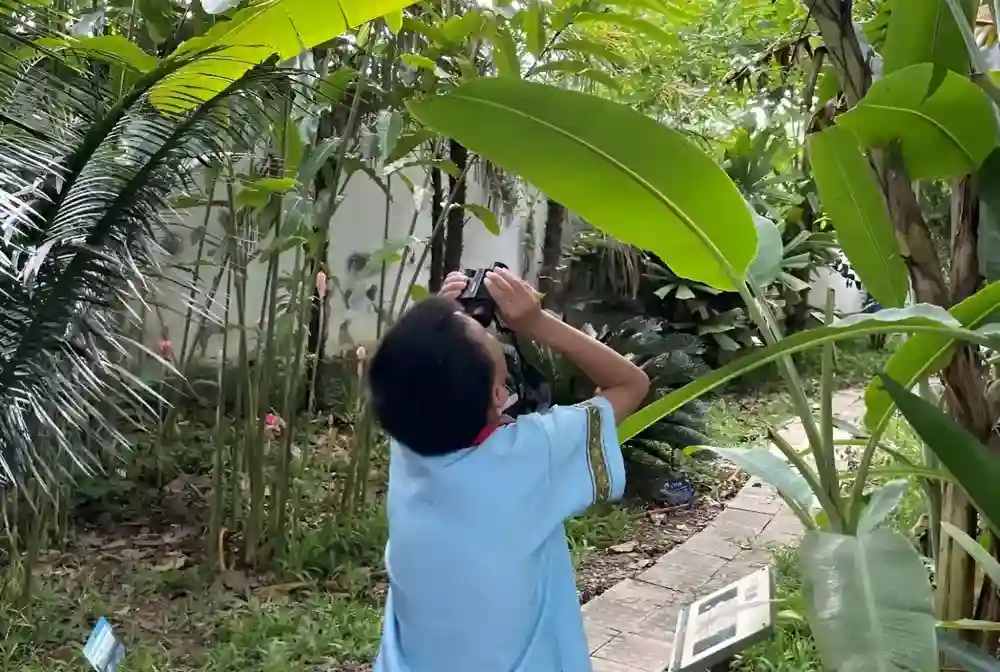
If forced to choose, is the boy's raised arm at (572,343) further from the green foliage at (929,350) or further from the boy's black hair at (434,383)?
the green foliage at (929,350)

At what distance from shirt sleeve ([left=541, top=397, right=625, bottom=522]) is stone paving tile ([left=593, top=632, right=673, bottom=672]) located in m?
1.35

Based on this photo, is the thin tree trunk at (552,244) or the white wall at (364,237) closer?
the white wall at (364,237)

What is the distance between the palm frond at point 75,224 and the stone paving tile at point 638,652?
142 cm

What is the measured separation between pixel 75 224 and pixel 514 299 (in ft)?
2.71

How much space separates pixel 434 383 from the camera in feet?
3.42

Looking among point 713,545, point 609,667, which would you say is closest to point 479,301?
point 609,667

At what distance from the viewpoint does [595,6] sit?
2.79 m

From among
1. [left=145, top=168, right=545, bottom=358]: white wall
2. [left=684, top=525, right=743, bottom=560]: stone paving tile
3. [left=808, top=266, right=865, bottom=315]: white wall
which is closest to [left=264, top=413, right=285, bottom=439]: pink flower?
[left=145, top=168, right=545, bottom=358]: white wall

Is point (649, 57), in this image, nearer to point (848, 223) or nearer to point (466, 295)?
point (848, 223)

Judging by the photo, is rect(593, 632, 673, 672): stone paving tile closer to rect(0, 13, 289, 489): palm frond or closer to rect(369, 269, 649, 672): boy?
rect(369, 269, 649, 672): boy

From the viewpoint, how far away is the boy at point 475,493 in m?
1.05

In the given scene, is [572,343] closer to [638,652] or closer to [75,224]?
[75,224]

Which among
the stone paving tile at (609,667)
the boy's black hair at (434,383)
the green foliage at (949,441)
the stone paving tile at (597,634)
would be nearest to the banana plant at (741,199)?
the green foliage at (949,441)

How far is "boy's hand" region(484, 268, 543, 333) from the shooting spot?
120cm
